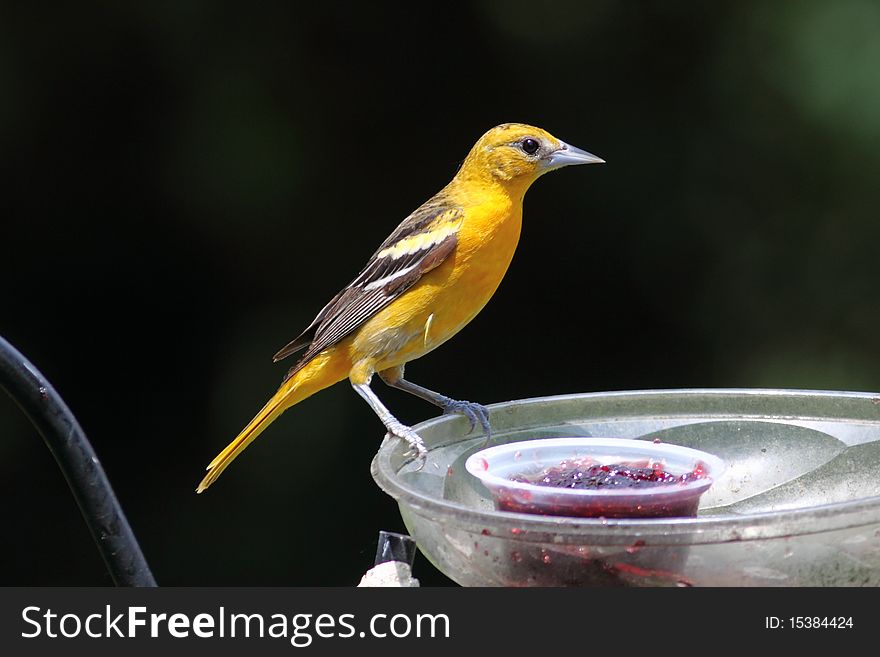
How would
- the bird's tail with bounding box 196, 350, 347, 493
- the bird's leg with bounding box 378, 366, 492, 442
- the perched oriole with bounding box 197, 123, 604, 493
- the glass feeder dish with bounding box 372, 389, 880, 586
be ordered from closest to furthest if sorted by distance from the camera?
the glass feeder dish with bounding box 372, 389, 880, 586
the bird's leg with bounding box 378, 366, 492, 442
the perched oriole with bounding box 197, 123, 604, 493
the bird's tail with bounding box 196, 350, 347, 493

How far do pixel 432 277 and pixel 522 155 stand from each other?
1.44 ft

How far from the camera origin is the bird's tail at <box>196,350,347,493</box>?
131 inches

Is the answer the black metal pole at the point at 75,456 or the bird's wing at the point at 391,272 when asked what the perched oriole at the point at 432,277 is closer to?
the bird's wing at the point at 391,272

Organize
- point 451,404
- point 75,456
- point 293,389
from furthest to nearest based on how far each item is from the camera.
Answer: point 293,389, point 451,404, point 75,456

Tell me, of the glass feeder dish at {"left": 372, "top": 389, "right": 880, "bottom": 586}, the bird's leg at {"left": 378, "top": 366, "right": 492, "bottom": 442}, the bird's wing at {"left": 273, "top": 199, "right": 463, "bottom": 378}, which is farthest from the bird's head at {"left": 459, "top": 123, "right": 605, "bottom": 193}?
the glass feeder dish at {"left": 372, "top": 389, "right": 880, "bottom": 586}

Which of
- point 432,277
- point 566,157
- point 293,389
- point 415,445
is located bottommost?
point 293,389

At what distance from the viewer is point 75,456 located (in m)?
1.88

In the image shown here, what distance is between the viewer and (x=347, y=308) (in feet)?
10.7

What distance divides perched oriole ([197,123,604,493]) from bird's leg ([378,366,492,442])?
16 mm

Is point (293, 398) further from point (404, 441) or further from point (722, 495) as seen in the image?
point (722, 495)

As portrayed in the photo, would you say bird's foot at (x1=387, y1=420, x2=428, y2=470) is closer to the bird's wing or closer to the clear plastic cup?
the clear plastic cup

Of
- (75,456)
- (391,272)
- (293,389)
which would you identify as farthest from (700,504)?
(293,389)

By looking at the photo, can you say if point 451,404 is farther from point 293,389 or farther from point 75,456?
point 75,456

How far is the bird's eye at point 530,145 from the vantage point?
3227 mm
